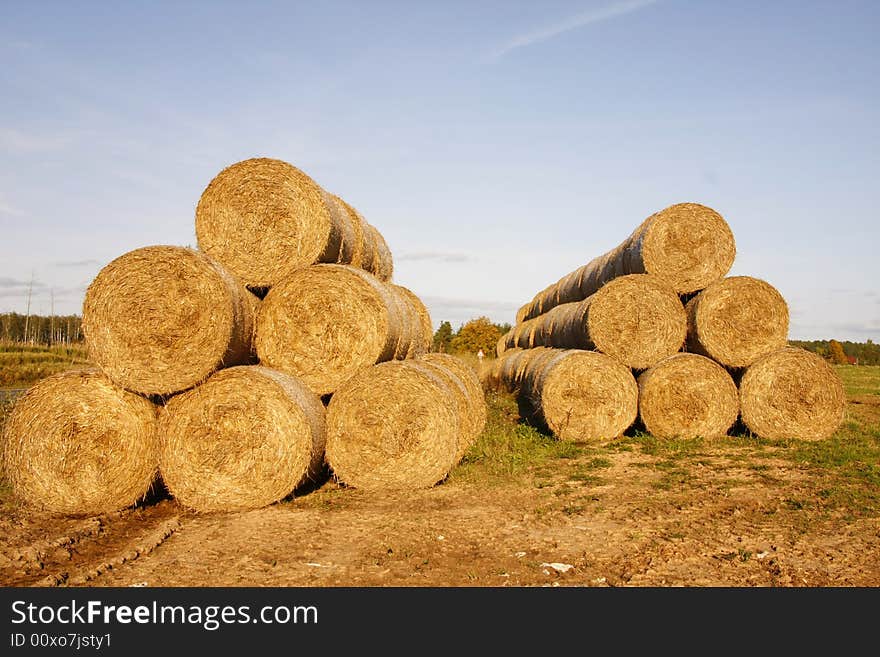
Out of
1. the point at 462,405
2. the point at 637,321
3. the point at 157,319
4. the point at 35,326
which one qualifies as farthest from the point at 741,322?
the point at 35,326

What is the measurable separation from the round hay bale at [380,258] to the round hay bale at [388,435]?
10.3 ft

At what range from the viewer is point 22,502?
6.77 m

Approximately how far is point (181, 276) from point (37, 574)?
293 centimetres

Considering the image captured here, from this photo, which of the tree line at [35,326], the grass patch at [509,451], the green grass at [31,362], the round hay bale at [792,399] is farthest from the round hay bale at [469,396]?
the tree line at [35,326]

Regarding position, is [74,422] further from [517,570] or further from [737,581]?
[737,581]

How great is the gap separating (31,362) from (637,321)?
107ft

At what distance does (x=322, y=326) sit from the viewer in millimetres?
7645

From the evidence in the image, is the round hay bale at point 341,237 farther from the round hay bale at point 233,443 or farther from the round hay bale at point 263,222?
the round hay bale at point 233,443

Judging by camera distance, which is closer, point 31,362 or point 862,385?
point 862,385

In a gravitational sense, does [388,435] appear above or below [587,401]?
below

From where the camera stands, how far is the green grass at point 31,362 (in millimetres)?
28500

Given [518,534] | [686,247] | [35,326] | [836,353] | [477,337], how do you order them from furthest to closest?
1. [35,326]
2. [836,353]
3. [477,337]
4. [686,247]
5. [518,534]

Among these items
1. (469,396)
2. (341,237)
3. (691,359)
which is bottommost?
(469,396)

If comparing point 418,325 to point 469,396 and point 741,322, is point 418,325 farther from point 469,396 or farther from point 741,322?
point 741,322
